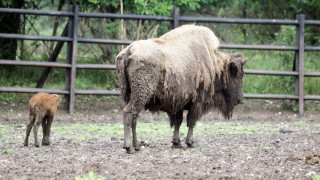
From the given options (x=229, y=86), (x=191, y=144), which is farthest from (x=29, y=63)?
(x=191, y=144)

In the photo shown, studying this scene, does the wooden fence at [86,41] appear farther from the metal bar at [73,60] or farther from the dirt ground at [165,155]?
the dirt ground at [165,155]

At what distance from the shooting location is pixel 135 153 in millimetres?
7730

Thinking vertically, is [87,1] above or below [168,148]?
above

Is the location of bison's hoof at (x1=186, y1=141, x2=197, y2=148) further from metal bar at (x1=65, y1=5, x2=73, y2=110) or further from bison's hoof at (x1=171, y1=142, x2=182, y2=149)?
metal bar at (x1=65, y1=5, x2=73, y2=110)

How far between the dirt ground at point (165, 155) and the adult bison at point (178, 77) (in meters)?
0.53

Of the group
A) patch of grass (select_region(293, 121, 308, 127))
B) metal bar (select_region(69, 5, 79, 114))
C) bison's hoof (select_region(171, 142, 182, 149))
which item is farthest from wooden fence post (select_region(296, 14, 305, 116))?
bison's hoof (select_region(171, 142, 182, 149))

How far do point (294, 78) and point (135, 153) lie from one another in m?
6.70

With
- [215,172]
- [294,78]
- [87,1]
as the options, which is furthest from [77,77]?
[215,172]

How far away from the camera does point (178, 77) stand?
8047mm

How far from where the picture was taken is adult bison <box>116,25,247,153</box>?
7715 millimetres

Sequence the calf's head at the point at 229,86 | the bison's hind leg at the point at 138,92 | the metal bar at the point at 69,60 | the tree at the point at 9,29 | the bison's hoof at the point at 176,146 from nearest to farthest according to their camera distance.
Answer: the bison's hind leg at the point at 138,92, the bison's hoof at the point at 176,146, the calf's head at the point at 229,86, the metal bar at the point at 69,60, the tree at the point at 9,29

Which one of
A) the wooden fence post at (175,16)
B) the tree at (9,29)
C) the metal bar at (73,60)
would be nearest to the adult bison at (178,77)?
the wooden fence post at (175,16)

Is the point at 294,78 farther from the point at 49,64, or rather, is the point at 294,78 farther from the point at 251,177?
the point at 251,177

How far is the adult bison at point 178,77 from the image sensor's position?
25.3 feet
